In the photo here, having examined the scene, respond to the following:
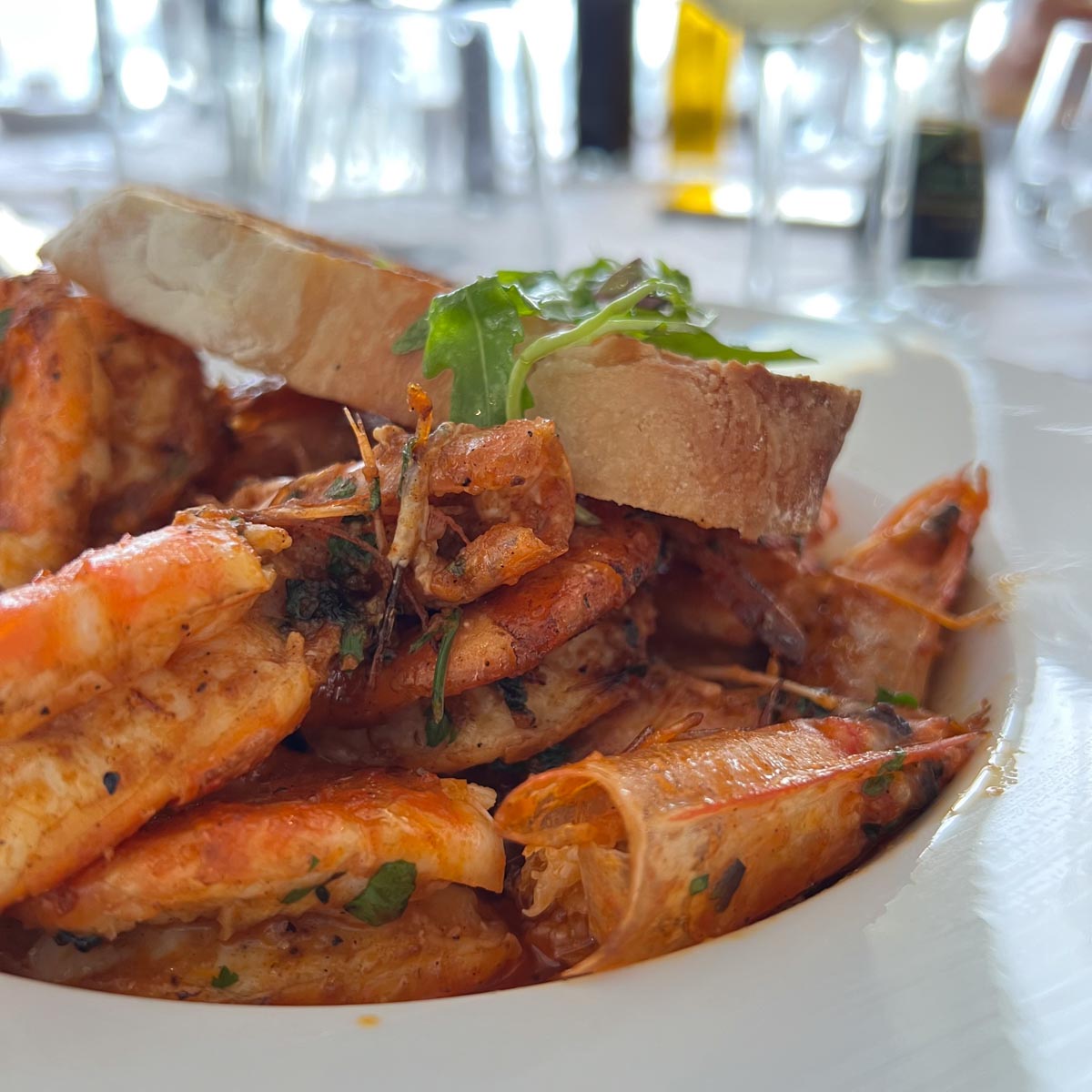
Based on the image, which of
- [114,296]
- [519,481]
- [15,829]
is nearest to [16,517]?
[114,296]

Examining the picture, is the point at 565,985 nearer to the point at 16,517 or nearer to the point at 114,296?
the point at 16,517

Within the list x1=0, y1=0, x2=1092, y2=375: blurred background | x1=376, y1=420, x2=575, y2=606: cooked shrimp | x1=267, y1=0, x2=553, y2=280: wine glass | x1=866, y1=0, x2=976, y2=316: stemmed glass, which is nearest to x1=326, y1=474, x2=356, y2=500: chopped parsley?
x1=376, y1=420, x2=575, y2=606: cooked shrimp

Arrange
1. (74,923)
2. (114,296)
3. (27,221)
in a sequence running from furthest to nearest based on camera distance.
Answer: (27,221) < (114,296) < (74,923)

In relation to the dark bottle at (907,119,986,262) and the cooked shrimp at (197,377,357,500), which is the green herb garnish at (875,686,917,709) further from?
the dark bottle at (907,119,986,262)

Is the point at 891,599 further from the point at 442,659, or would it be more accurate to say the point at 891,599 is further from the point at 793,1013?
the point at 793,1013

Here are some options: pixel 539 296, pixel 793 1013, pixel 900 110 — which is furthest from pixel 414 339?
pixel 900 110

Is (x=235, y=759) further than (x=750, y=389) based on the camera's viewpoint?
No
